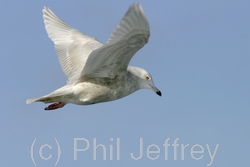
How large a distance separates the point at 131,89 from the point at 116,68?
0.81 meters

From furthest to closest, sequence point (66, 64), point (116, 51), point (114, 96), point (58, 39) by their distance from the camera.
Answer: point (58, 39), point (66, 64), point (114, 96), point (116, 51)

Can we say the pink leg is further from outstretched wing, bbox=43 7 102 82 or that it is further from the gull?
outstretched wing, bbox=43 7 102 82

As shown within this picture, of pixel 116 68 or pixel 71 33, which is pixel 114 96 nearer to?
pixel 116 68

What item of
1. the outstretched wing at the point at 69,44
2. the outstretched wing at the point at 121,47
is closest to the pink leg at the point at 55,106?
the outstretched wing at the point at 69,44

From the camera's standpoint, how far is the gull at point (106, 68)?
16.8m

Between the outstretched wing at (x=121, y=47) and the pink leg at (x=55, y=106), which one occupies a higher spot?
the outstretched wing at (x=121, y=47)

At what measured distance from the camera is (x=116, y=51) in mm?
17844

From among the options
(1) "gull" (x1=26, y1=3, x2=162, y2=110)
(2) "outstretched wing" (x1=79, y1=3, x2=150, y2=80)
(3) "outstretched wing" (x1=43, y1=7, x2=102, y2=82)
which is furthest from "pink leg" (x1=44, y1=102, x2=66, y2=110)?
(2) "outstretched wing" (x1=79, y1=3, x2=150, y2=80)

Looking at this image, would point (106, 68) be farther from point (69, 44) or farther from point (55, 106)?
point (69, 44)

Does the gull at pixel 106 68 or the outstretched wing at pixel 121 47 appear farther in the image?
the gull at pixel 106 68

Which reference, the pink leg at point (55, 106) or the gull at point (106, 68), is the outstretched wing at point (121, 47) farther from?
the pink leg at point (55, 106)

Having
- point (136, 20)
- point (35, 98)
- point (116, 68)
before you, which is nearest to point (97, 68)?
point (116, 68)

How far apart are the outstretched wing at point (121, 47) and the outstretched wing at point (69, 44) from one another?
3.24 ft

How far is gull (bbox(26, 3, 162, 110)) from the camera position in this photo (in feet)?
55.0
